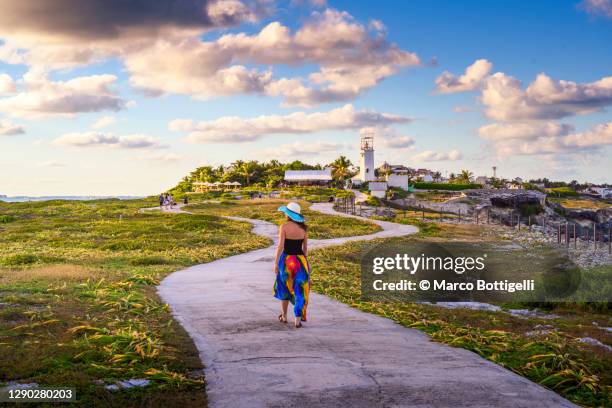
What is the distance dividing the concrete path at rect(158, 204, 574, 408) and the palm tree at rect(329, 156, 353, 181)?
130494 mm

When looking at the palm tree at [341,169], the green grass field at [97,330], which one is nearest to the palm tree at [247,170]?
the palm tree at [341,169]

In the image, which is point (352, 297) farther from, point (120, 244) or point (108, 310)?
point (120, 244)

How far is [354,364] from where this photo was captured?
8.36 metres

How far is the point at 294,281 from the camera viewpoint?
11117 millimetres

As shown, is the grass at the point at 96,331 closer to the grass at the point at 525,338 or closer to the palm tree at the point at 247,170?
the grass at the point at 525,338

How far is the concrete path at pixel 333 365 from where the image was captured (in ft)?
22.7

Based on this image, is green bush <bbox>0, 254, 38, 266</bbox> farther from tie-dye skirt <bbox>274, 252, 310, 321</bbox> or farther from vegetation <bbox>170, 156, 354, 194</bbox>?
vegetation <bbox>170, 156, 354, 194</bbox>

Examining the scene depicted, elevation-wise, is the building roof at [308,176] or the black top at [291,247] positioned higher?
the building roof at [308,176]

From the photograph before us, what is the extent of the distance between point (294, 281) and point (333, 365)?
304 centimetres

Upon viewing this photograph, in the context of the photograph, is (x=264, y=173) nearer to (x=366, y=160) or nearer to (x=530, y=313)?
(x=366, y=160)

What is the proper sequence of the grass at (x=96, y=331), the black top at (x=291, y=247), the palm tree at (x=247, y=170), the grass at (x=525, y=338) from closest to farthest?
the grass at (x=96, y=331) < the grass at (x=525, y=338) < the black top at (x=291, y=247) < the palm tree at (x=247, y=170)

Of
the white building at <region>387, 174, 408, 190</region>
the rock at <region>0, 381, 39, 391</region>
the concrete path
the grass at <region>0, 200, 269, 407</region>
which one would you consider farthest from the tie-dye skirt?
the white building at <region>387, 174, 408, 190</region>

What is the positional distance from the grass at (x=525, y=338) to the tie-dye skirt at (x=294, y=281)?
2.43 meters

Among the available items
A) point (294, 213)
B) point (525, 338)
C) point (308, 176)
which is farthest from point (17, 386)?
point (308, 176)
